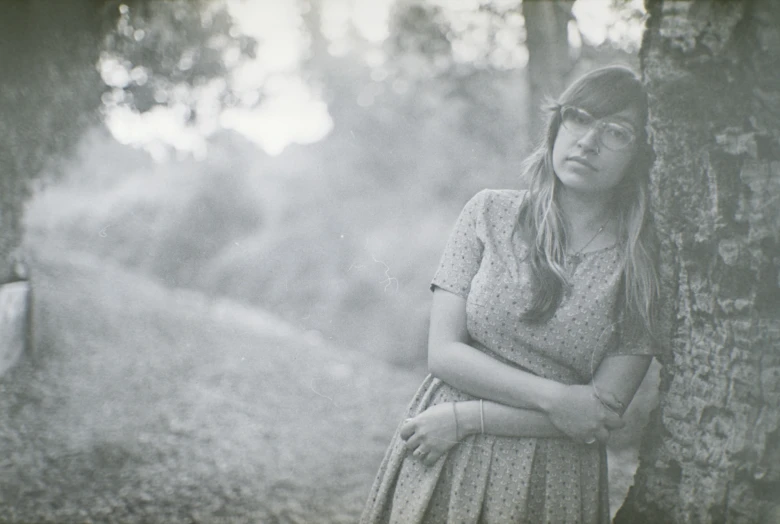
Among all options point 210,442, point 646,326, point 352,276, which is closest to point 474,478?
point 646,326

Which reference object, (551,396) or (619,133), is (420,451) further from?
(619,133)

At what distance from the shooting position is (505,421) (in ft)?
3.67

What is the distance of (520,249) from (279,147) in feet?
4.35

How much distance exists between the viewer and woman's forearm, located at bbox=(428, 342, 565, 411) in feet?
3.55

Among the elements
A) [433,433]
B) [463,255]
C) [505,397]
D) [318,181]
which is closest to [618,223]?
[463,255]

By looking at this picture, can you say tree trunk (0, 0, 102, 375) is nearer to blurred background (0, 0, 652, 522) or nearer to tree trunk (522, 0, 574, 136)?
blurred background (0, 0, 652, 522)

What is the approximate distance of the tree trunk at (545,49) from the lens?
1810 millimetres

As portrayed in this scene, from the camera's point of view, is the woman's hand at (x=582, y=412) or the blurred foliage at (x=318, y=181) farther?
the blurred foliage at (x=318, y=181)

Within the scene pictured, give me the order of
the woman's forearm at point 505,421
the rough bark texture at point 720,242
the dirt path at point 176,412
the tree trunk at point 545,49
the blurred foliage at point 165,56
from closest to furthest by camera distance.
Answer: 1. the rough bark texture at point 720,242
2. the woman's forearm at point 505,421
3. the tree trunk at point 545,49
4. the dirt path at point 176,412
5. the blurred foliage at point 165,56

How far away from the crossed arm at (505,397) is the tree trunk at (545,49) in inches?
38.6

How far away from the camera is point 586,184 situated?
1.15 meters

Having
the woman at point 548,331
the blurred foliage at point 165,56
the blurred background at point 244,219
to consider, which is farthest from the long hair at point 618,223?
Result: the blurred foliage at point 165,56

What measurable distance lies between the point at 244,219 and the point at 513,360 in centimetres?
162

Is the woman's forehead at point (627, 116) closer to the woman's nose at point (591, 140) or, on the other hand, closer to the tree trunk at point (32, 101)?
the woman's nose at point (591, 140)
